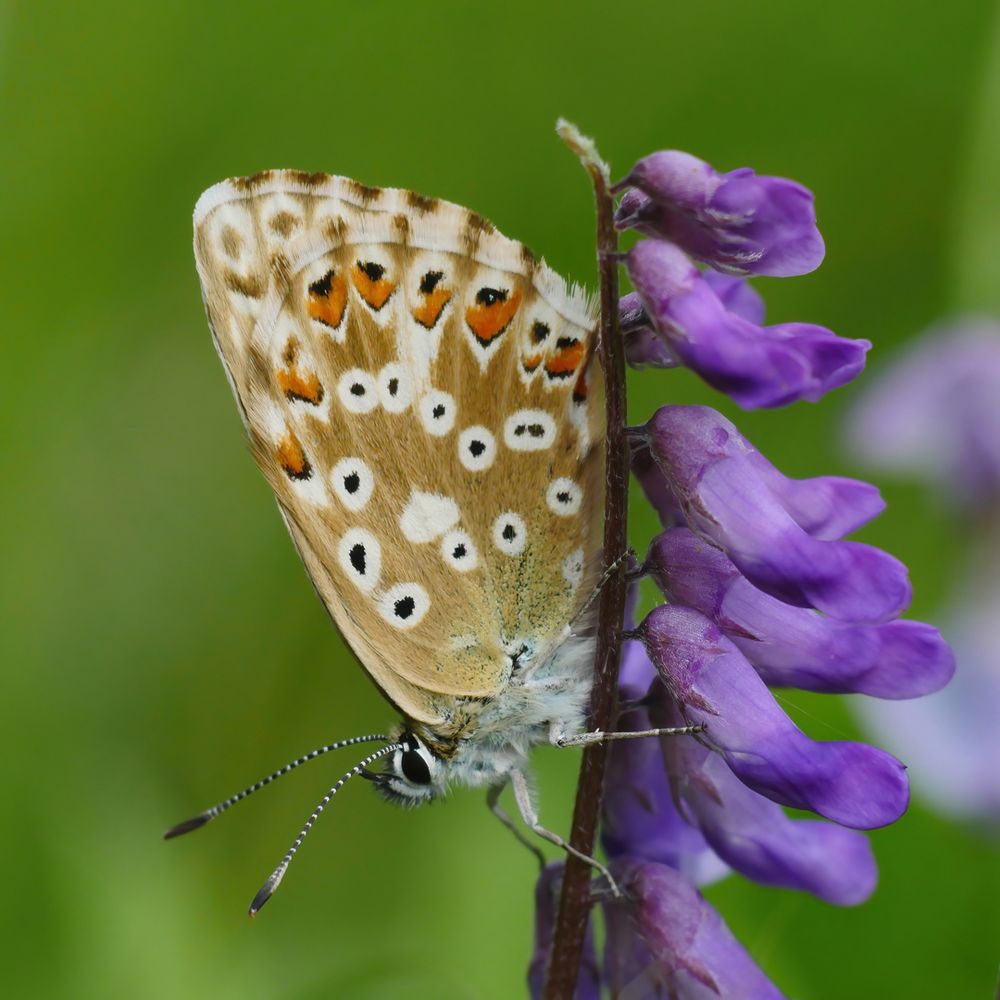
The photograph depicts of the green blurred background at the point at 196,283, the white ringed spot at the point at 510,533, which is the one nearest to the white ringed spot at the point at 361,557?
the white ringed spot at the point at 510,533

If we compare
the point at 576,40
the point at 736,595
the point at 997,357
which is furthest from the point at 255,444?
the point at 576,40

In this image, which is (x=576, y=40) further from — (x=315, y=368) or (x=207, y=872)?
(x=315, y=368)

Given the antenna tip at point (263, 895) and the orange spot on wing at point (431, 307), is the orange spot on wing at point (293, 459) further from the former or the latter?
the antenna tip at point (263, 895)

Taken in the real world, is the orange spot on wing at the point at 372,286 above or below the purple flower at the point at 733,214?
below

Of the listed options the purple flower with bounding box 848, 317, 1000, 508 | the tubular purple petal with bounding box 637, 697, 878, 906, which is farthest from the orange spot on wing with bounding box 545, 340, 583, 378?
the purple flower with bounding box 848, 317, 1000, 508

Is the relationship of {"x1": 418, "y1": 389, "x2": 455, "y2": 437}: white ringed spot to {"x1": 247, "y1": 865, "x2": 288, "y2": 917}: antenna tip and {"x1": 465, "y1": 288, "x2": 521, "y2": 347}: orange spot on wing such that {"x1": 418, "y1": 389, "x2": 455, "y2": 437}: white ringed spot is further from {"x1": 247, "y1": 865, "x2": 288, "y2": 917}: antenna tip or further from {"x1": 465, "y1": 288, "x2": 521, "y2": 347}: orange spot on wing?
{"x1": 247, "y1": 865, "x2": 288, "y2": 917}: antenna tip

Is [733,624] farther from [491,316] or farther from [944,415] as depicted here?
[944,415]

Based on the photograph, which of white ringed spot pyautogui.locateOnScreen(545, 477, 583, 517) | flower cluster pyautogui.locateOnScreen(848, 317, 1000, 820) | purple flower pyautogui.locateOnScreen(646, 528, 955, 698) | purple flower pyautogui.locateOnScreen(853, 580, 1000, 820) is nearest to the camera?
purple flower pyautogui.locateOnScreen(646, 528, 955, 698)
